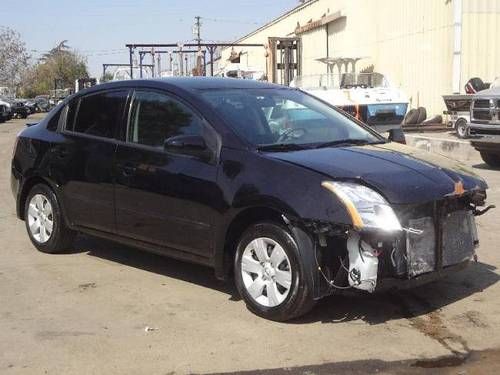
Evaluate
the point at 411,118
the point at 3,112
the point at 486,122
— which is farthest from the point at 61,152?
the point at 3,112

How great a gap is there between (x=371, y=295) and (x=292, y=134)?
1.43 meters

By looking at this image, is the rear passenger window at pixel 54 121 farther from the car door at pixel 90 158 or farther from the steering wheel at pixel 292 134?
the steering wheel at pixel 292 134

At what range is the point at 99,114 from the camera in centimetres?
641

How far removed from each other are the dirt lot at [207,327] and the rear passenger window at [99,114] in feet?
4.19

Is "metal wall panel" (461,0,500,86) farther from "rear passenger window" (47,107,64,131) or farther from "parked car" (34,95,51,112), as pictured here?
"parked car" (34,95,51,112)

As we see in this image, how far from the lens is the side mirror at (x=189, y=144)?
208 inches

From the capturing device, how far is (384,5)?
2747 cm

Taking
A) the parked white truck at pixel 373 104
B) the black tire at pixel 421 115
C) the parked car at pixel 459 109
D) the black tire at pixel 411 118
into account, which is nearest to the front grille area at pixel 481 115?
the parked white truck at pixel 373 104

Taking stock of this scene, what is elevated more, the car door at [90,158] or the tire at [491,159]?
the car door at [90,158]

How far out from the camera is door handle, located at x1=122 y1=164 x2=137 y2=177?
581 centimetres

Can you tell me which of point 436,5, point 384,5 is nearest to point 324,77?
point 436,5

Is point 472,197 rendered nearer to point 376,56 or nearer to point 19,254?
point 19,254

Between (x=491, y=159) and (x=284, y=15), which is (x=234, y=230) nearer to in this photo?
(x=491, y=159)

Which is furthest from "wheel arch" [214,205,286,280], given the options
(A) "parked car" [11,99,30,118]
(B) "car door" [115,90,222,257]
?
(A) "parked car" [11,99,30,118]
